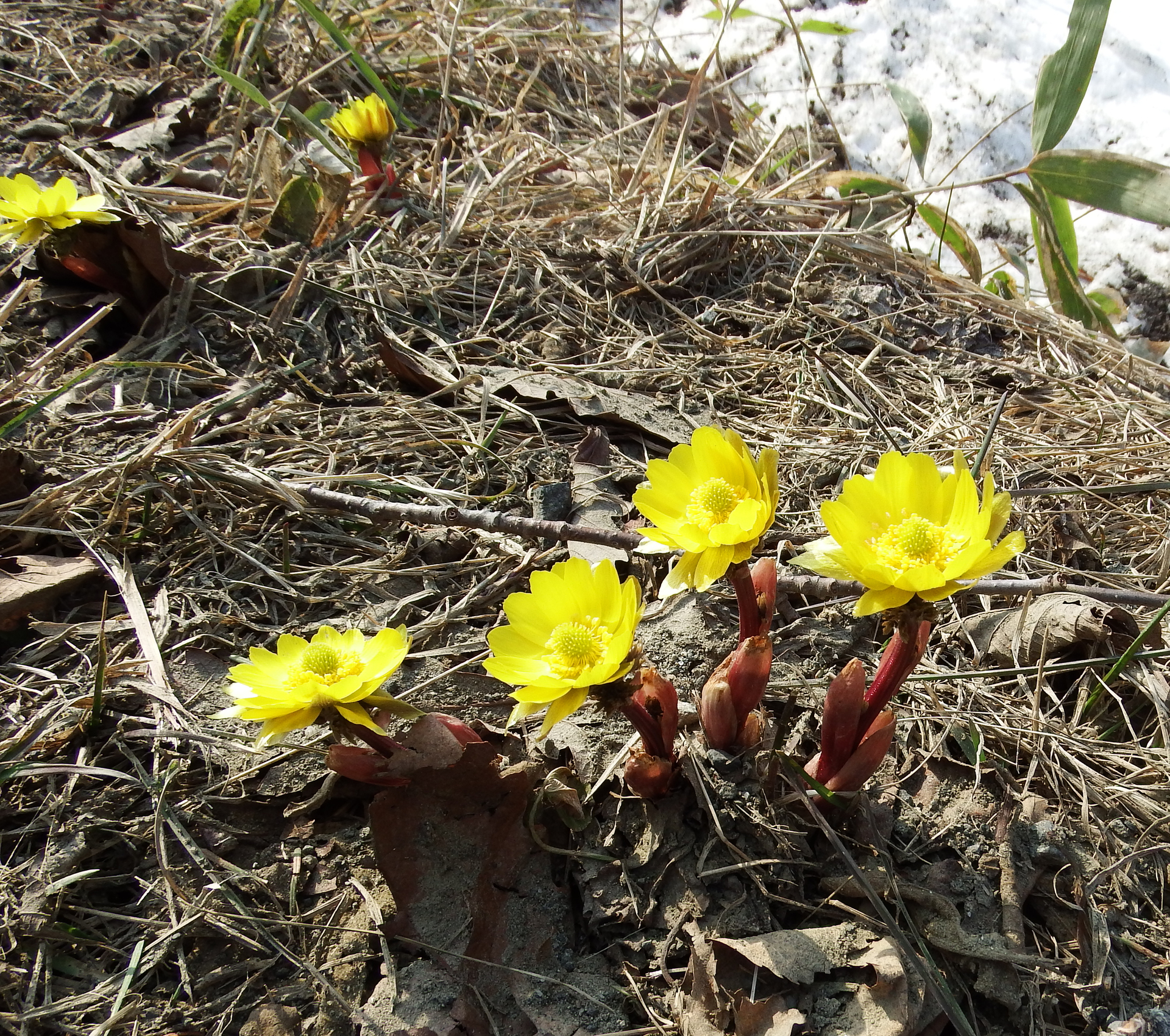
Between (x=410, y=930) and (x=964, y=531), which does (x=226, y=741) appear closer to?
(x=410, y=930)

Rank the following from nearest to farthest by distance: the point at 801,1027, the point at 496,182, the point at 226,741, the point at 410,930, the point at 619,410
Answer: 1. the point at 801,1027
2. the point at 410,930
3. the point at 226,741
4. the point at 619,410
5. the point at 496,182

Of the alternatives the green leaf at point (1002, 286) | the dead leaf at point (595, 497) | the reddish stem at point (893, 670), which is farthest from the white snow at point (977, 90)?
the reddish stem at point (893, 670)

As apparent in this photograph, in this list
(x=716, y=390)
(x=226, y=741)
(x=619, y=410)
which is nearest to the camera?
(x=226, y=741)

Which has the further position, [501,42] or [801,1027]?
[501,42]

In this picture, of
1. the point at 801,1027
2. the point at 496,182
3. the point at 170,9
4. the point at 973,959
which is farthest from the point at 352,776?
the point at 170,9

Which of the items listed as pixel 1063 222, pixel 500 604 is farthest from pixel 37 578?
pixel 1063 222

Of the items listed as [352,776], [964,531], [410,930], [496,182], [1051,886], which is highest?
[964,531]
